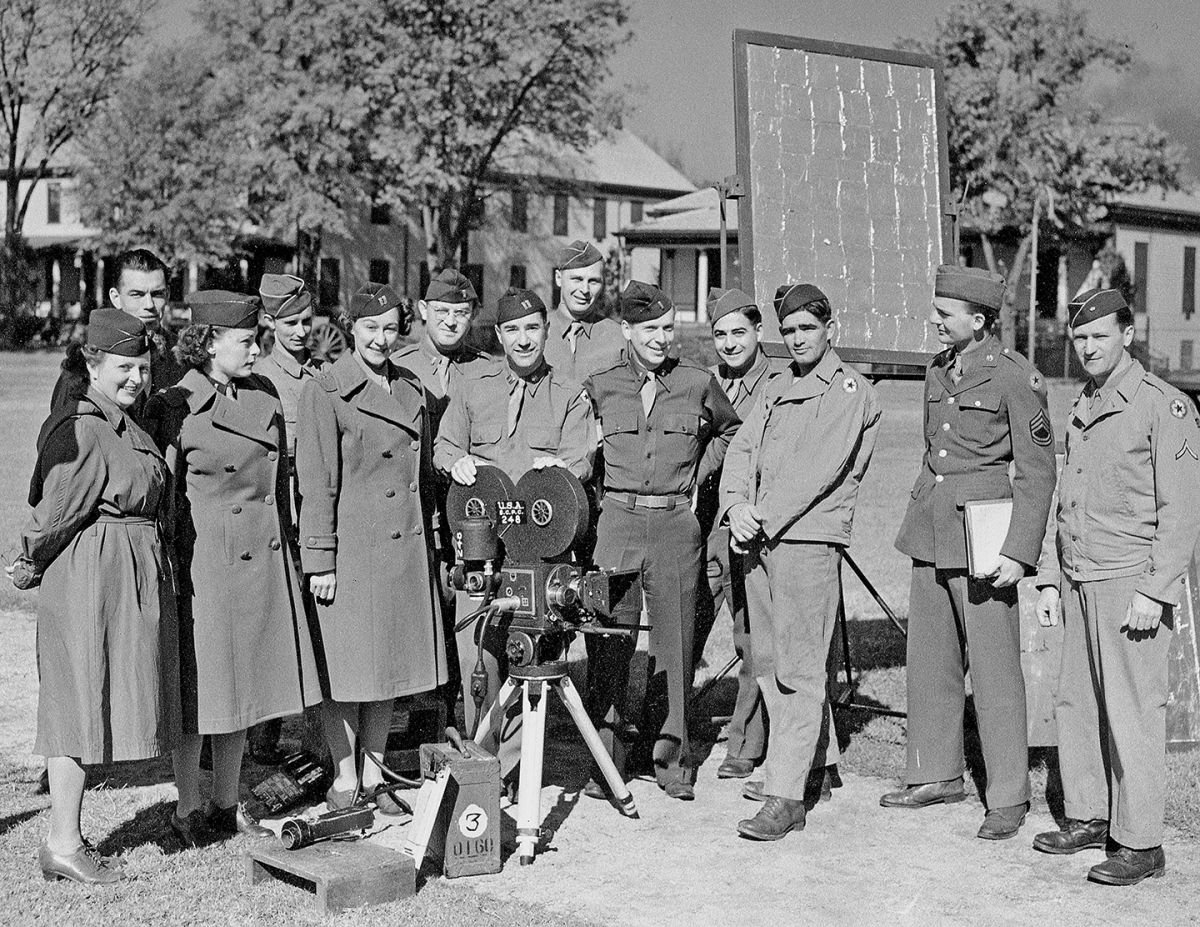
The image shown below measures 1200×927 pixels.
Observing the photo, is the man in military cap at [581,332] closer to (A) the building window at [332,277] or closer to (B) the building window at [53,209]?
(A) the building window at [332,277]

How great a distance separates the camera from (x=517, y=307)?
6457 millimetres

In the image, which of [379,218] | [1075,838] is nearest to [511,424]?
[1075,838]

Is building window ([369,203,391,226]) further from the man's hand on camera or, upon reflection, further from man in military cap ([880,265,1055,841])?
man in military cap ([880,265,1055,841])

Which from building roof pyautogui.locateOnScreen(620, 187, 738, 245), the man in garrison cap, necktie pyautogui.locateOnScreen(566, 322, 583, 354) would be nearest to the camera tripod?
the man in garrison cap

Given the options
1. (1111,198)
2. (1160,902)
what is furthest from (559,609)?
(1111,198)

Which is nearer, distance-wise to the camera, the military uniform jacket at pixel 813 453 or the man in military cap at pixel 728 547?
the military uniform jacket at pixel 813 453

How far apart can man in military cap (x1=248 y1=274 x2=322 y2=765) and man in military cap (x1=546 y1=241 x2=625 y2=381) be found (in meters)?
1.18

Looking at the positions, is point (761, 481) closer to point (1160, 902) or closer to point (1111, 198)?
point (1160, 902)

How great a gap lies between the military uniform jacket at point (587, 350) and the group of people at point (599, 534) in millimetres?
398

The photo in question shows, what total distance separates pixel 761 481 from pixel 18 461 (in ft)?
53.4

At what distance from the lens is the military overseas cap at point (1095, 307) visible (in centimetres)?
573

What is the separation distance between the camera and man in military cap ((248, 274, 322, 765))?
6.73 m

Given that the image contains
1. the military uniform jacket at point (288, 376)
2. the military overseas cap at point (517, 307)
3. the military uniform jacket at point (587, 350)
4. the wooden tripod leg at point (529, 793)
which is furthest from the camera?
the military uniform jacket at point (587, 350)

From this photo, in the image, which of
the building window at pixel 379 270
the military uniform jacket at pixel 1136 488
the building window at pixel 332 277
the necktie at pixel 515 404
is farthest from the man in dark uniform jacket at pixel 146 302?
the building window at pixel 379 270
